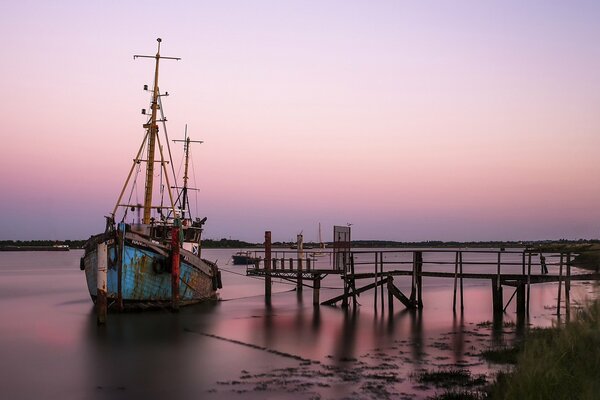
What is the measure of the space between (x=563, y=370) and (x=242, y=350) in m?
10.6

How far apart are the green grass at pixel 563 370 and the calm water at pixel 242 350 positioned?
8.52 ft

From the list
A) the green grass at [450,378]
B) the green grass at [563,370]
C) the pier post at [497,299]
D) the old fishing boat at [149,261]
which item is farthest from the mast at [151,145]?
the green grass at [563,370]

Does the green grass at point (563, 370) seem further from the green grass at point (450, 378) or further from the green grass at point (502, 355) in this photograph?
the green grass at point (502, 355)

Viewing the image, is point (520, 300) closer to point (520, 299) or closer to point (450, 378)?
point (520, 299)

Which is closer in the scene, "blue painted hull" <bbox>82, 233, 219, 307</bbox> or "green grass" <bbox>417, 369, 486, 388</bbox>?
"green grass" <bbox>417, 369, 486, 388</bbox>

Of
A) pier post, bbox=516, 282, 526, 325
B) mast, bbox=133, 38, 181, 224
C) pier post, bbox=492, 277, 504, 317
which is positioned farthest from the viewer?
mast, bbox=133, 38, 181, 224

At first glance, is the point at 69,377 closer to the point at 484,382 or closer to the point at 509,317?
the point at 484,382

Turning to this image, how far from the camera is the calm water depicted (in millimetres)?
13180

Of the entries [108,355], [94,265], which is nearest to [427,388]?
[108,355]

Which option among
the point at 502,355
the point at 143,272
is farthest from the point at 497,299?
the point at 143,272

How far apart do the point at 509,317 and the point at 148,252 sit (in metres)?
15.7

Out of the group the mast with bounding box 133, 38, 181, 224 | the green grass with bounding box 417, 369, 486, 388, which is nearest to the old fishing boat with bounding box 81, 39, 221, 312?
the mast with bounding box 133, 38, 181, 224

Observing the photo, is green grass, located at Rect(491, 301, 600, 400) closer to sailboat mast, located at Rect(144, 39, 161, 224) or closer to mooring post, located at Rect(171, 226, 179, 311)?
mooring post, located at Rect(171, 226, 179, 311)

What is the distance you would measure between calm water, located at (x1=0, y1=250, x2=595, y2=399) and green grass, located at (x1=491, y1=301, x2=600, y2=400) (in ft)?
8.52
